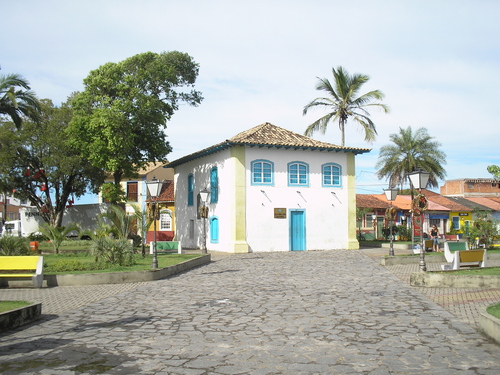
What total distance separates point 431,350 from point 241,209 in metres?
18.9

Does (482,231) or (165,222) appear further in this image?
(165,222)

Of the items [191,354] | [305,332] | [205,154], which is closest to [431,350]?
[305,332]

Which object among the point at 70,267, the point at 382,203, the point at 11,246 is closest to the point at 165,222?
the point at 382,203

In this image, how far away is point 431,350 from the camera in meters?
6.01

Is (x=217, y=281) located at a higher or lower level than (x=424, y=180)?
lower

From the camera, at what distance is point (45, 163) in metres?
33.7

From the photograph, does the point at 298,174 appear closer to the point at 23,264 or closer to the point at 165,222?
the point at 165,222

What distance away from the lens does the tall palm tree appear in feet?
129

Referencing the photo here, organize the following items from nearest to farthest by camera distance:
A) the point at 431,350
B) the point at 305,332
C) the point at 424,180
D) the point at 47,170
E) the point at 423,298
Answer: the point at 431,350 < the point at 305,332 < the point at 423,298 < the point at 424,180 < the point at 47,170

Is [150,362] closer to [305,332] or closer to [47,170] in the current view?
[305,332]

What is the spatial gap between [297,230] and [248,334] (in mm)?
19346

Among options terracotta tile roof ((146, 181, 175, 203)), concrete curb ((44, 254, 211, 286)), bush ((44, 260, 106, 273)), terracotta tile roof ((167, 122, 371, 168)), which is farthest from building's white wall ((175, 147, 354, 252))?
terracotta tile roof ((146, 181, 175, 203))

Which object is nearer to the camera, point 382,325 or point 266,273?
point 382,325

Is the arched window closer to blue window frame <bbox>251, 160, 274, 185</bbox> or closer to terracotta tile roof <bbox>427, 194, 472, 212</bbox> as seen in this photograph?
blue window frame <bbox>251, 160, 274, 185</bbox>
